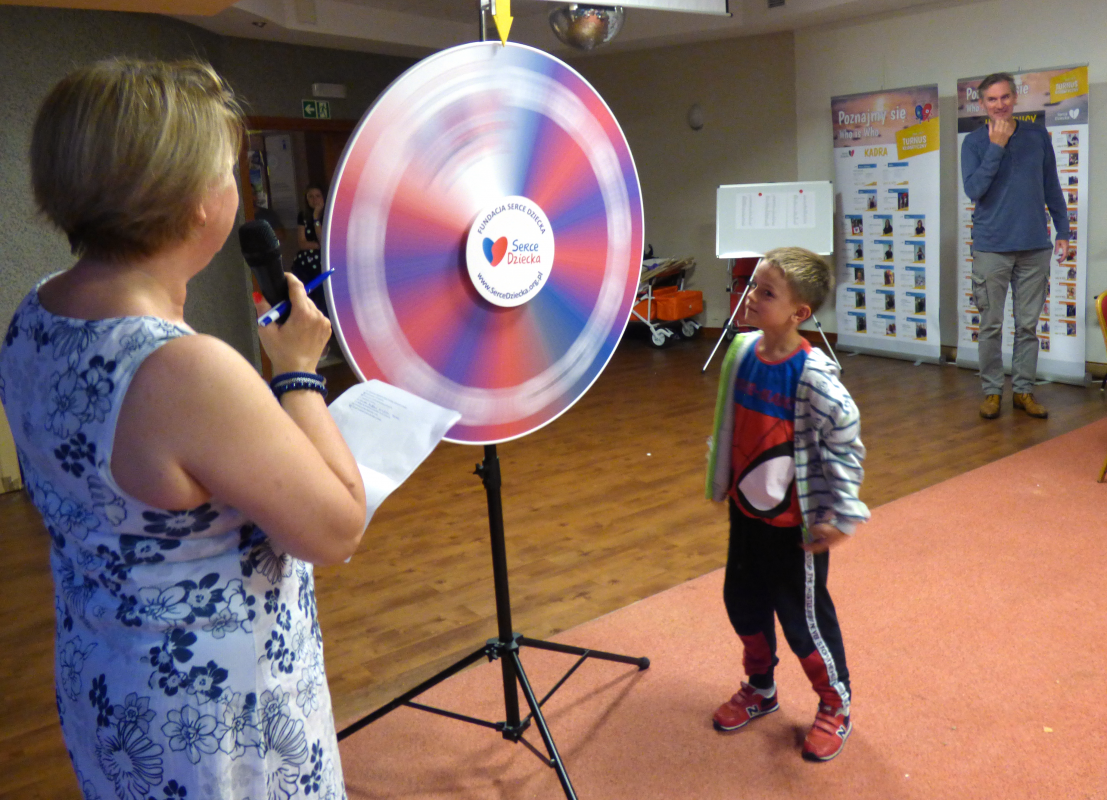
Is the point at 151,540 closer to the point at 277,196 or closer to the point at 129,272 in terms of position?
the point at 129,272

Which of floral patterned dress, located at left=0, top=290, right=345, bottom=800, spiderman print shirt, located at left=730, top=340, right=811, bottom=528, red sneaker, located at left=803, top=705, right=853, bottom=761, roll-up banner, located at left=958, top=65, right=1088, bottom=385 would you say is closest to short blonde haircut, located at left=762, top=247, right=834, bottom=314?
spiderman print shirt, located at left=730, top=340, right=811, bottom=528

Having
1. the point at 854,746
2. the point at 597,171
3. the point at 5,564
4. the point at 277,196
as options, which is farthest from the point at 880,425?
the point at 277,196

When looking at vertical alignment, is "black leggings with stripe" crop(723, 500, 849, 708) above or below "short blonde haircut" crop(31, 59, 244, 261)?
below

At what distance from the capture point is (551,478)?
4656 mm

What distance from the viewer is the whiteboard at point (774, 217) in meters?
6.95

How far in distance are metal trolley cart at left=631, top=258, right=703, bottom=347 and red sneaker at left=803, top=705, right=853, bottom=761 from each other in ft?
20.1

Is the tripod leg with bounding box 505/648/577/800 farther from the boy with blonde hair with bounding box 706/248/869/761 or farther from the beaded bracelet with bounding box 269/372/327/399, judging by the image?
the beaded bracelet with bounding box 269/372/327/399

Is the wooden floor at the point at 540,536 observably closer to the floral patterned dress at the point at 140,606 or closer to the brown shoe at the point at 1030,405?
the brown shoe at the point at 1030,405

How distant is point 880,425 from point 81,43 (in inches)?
200

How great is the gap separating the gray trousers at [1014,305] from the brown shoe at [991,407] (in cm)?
5

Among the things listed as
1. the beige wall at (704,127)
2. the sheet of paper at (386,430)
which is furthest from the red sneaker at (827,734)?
the beige wall at (704,127)

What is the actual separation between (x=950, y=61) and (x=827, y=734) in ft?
18.9

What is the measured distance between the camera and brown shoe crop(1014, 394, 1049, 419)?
5.13m

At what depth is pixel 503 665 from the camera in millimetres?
2164
